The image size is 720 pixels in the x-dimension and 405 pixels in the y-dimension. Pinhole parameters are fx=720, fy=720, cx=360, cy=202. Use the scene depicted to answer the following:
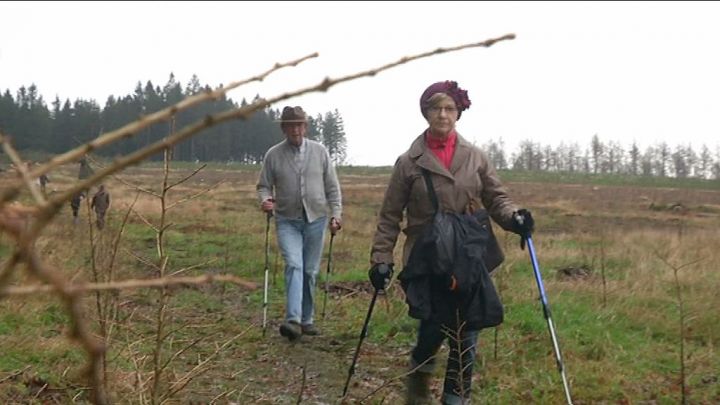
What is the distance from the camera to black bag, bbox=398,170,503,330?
412 centimetres

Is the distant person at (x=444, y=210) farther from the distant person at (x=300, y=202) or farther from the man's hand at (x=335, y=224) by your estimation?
the man's hand at (x=335, y=224)

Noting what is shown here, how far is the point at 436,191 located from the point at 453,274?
21.5 inches

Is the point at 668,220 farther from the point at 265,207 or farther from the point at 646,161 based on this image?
the point at 646,161

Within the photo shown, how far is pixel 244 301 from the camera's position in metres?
8.28

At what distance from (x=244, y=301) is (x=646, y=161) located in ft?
348

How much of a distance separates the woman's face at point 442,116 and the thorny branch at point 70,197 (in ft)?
11.4

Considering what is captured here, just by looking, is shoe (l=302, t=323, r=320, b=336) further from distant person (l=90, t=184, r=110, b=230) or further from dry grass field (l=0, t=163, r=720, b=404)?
distant person (l=90, t=184, r=110, b=230)

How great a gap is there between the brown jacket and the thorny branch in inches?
137

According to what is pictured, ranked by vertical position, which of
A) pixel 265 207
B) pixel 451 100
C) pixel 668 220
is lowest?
pixel 668 220

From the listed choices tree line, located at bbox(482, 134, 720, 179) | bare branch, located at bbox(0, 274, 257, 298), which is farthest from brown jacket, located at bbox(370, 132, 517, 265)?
tree line, located at bbox(482, 134, 720, 179)

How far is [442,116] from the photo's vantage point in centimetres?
436

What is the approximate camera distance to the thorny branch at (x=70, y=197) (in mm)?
552

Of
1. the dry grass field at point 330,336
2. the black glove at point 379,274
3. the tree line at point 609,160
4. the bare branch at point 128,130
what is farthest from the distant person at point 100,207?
the tree line at point 609,160

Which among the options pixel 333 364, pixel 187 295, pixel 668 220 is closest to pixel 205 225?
Result: pixel 187 295
